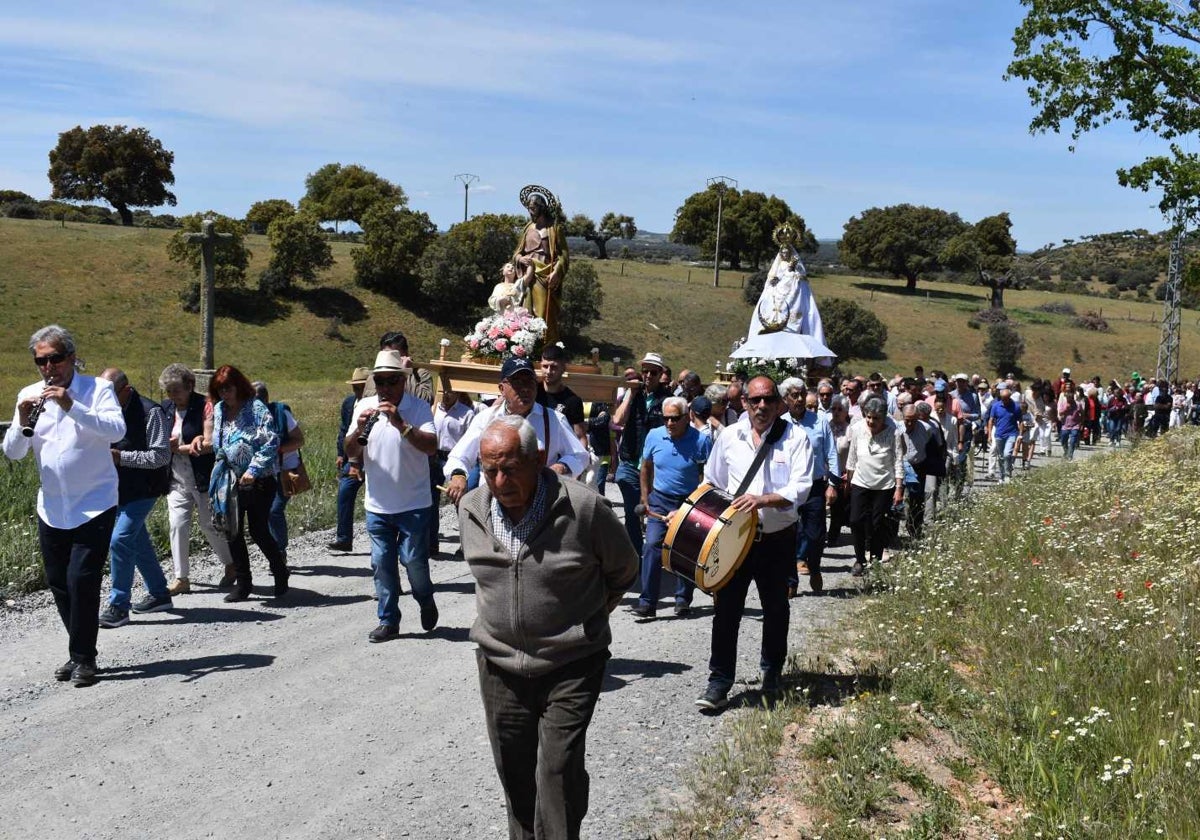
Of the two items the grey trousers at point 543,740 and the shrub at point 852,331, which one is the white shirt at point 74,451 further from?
the shrub at point 852,331

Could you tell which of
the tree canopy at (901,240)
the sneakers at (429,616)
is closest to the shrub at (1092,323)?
the tree canopy at (901,240)

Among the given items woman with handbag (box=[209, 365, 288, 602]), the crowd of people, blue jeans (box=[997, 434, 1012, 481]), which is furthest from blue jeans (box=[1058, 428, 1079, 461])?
woman with handbag (box=[209, 365, 288, 602])

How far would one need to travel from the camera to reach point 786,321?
60.8 feet

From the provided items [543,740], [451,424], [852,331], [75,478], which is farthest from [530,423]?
[852,331]

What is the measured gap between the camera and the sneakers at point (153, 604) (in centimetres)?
902

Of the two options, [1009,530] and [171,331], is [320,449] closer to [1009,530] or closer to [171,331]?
[1009,530]

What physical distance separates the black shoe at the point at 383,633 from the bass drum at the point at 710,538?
2493 millimetres

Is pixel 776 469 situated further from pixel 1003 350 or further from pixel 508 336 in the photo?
pixel 1003 350

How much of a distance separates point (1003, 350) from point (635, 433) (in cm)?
5898

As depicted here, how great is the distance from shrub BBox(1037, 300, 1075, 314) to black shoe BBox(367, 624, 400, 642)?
8239cm

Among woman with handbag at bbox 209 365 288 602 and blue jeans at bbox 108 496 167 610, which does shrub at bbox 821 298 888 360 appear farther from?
blue jeans at bbox 108 496 167 610

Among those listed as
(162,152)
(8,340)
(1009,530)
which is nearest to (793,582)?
(1009,530)

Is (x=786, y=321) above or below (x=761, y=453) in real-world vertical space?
above

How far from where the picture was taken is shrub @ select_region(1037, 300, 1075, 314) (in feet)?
274
